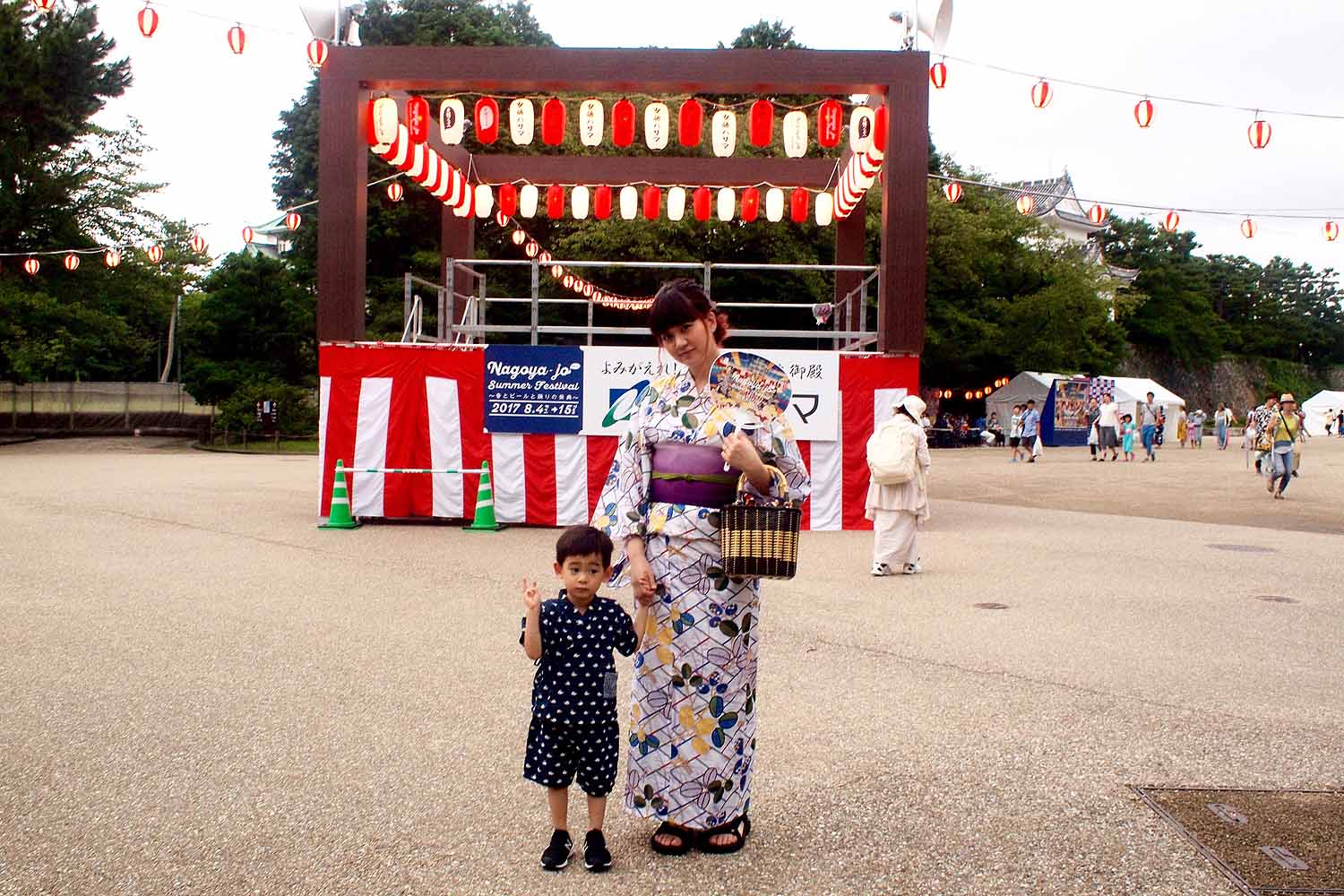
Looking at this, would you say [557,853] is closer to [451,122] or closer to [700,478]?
[700,478]

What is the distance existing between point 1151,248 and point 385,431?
4829 cm

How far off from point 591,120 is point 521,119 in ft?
2.85

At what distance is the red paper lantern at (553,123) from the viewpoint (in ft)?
43.4

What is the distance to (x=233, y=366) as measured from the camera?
32.3 metres

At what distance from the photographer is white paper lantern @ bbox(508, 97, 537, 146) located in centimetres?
1316

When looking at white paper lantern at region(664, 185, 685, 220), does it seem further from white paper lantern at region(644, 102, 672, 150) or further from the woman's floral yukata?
the woman's floral yukata

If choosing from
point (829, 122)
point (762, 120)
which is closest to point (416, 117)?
point (762, 120)

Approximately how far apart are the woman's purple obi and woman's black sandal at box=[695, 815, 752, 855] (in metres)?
1.00

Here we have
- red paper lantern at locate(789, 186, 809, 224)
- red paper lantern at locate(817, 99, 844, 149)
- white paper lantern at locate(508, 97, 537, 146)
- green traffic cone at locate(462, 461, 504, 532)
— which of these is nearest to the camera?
green traffic cone at locate(462, 461, 504, 532)

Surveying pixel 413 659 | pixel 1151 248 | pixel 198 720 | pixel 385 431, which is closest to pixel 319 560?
pixel 385 431

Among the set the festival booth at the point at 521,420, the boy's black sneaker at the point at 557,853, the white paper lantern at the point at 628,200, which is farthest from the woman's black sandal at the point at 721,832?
the white paper lantern at the point at 628,200

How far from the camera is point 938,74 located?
12.6 m

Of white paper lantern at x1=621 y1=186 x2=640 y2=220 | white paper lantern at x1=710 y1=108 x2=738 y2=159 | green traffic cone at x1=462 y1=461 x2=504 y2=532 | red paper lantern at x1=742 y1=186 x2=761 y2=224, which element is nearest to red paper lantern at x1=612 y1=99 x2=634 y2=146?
white paper lantern at x1=710 y1=108 x2=738 y2=159

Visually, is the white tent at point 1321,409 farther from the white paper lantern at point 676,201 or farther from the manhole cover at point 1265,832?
the manhole cover at point 1265,832
